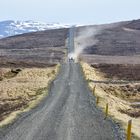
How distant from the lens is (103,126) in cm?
3216

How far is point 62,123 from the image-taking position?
33.7 meters

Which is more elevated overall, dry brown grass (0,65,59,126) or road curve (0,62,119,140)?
road curve (0,62,119,140)

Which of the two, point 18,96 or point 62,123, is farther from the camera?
point 18,96

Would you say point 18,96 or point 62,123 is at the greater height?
point 62,123

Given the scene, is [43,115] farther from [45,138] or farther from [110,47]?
[110,47]

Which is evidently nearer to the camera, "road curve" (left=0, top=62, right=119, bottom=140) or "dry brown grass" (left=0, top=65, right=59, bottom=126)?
"road curve" (left=0, top=62, right=119, bottom=140)

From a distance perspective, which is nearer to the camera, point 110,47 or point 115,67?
point 115,67

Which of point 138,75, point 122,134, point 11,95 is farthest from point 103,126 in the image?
point 138,75

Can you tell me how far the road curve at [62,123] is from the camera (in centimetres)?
2853

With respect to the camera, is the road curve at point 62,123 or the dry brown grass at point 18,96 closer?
the road curve at point 62,123

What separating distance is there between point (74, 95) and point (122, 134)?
27.3 m

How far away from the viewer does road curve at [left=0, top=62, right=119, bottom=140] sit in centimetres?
2853

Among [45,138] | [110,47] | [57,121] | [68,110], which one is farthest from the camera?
[110,47]

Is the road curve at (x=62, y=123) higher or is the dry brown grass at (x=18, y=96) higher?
the road curve at (x=62, y=123)
